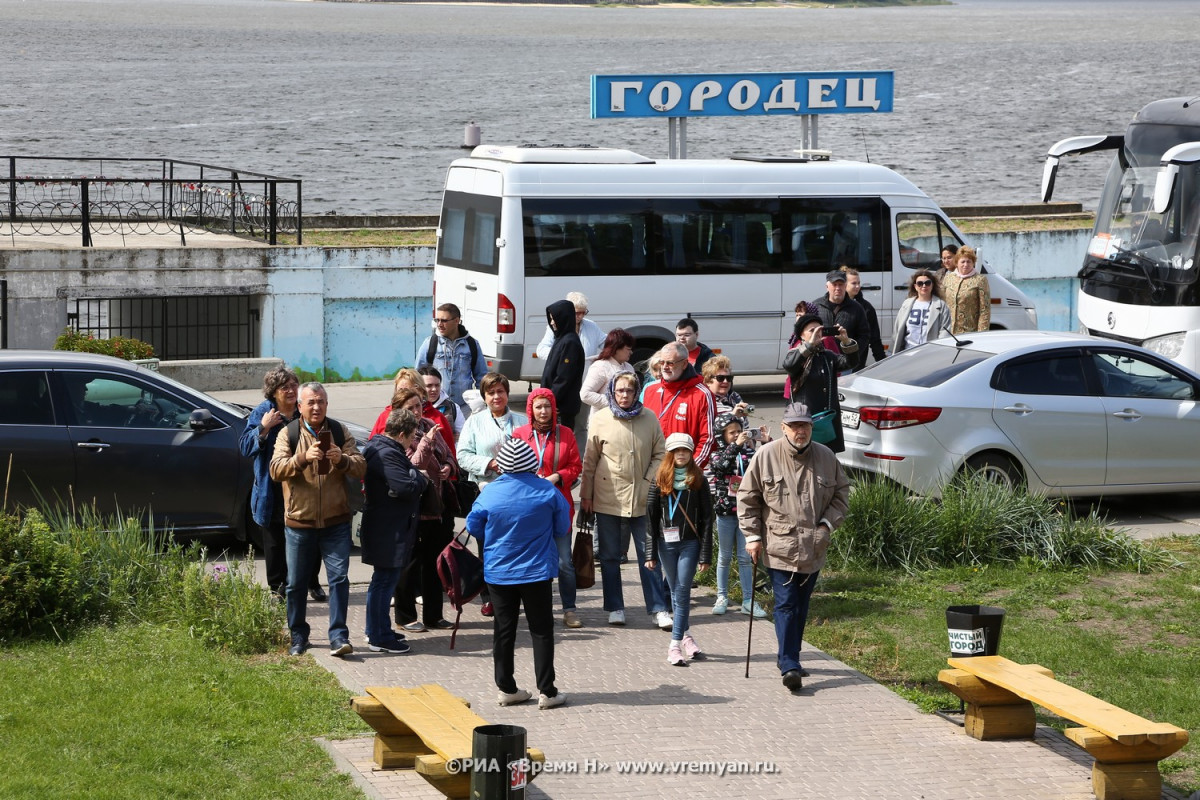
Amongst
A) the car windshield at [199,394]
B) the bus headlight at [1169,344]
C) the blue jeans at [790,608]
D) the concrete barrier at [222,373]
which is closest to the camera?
the blue jeans at [790,608]

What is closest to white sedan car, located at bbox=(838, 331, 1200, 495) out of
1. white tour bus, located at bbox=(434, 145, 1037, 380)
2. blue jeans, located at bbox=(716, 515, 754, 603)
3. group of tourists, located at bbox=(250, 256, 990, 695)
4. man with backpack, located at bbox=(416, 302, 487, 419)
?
group of tourists, located at bbox=(250, 256, 990, 695)

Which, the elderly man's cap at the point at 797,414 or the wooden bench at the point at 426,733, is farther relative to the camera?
the elderly man's cap at the point at 797,414

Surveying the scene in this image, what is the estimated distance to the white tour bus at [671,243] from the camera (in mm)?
16375

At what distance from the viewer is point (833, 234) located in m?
17.7

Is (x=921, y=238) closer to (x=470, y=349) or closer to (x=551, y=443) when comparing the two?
(x=470, y=349)

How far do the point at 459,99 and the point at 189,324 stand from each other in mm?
83810

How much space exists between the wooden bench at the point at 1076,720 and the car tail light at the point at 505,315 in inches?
365

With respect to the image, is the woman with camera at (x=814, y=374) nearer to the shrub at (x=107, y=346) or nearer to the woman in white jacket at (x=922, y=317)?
the woman in white jacket at (x=922, y=317)

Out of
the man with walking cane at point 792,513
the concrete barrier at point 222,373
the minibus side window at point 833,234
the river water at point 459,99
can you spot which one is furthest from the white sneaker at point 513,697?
the river water at point 459,99

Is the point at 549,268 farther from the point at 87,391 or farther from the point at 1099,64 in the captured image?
the point at 1099,64

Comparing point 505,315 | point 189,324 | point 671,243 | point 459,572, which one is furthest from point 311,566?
point 189,324

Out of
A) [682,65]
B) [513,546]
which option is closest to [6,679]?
[513,546]

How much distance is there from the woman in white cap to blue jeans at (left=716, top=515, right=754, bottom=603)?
56cm

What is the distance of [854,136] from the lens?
95.5m
